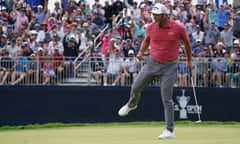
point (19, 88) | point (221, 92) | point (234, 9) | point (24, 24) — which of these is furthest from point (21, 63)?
point (234, 9)

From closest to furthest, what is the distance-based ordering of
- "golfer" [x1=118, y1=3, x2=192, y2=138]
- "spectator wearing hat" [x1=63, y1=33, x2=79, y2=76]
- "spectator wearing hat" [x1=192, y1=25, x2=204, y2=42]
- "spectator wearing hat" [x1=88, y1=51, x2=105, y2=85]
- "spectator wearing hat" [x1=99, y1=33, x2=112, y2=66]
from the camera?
1. "golfer" [x1=118, y1=3, x2=192, y2=138]
2. "spectator wearing hat" [x1=88, y1=51, x2=105, y2=85]
3. "spectator wearing hat" [x1=99, y1=33, x2=112, y2=66]
4. "spectator wearing hat" [x1=63, y1=33, x2=79, y2=76]
5. "spectator wearing hat" [x1=192, y1=25, x2=204, y2=42]

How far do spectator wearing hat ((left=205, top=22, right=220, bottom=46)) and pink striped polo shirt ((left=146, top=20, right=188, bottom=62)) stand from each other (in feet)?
36.2

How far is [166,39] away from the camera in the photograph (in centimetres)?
1338

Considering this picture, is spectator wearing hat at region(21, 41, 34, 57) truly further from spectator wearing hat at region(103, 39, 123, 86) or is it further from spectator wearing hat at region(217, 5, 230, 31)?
spectator wearing hat at region(217, 5, 230, 31)

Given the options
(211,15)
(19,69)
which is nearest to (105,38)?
(19,69)

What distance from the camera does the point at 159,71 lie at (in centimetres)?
1352

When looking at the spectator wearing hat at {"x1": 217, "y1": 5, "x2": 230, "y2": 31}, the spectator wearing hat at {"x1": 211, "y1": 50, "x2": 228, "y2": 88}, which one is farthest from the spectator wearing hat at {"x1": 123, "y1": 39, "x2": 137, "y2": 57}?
the spectator wearing hat at {"x1": 217, "y1": 5, "x2": 230, "y2": 31}

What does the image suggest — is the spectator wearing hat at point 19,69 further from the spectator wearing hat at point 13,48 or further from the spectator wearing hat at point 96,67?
the spectator wearing hat at point 96,67

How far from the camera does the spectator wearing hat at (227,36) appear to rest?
80.4ft

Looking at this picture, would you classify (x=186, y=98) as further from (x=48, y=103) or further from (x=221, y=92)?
(x=48, y=103)

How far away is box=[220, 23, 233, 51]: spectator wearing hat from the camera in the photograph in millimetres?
24516

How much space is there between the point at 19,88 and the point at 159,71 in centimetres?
923

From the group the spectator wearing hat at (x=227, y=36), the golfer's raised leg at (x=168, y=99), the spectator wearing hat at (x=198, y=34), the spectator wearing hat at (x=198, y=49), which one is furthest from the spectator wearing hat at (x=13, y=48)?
the golfer's raised leg at (x=168, y=99)

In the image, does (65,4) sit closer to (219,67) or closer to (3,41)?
(3,41)
